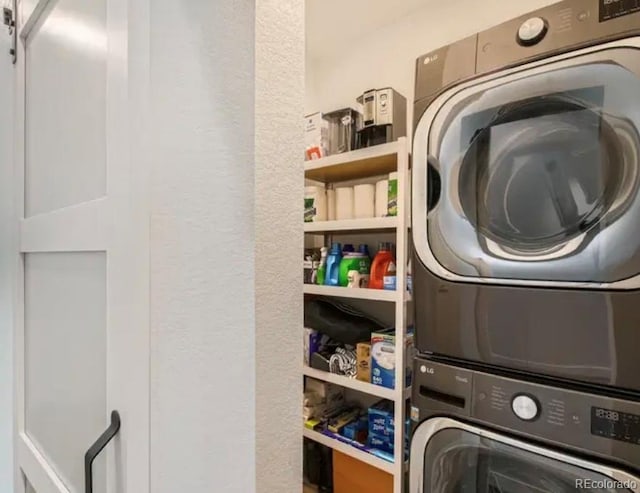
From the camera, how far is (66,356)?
761 millimetres

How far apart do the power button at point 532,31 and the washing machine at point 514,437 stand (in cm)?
81

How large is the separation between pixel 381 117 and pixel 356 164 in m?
0.21

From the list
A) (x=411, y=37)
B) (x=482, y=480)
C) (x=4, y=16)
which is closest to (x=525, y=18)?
(x=411, y=37)

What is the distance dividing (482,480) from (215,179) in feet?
3.37

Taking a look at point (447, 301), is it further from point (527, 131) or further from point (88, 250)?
point (88, 250)

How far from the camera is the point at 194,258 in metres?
0.51

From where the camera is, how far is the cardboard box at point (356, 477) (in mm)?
1435

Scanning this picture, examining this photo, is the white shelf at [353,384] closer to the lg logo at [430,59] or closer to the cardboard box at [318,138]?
the cardboard box at [318,138]

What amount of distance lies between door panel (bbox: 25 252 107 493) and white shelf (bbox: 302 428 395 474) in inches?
39.7

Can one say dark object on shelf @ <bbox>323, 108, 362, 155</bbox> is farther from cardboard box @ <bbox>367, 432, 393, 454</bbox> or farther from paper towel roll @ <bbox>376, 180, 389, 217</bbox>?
cardboard box @ <bbox>367, 432, 393, 454</bbox>

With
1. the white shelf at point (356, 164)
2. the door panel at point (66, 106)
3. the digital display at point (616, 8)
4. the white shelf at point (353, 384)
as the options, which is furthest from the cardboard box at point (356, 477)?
the digital display at point (616, 8)

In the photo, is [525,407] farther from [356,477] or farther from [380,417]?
[356,477]

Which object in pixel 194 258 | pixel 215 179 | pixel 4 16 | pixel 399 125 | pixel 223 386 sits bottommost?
pixel 223 386

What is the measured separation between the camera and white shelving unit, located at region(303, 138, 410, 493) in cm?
134
